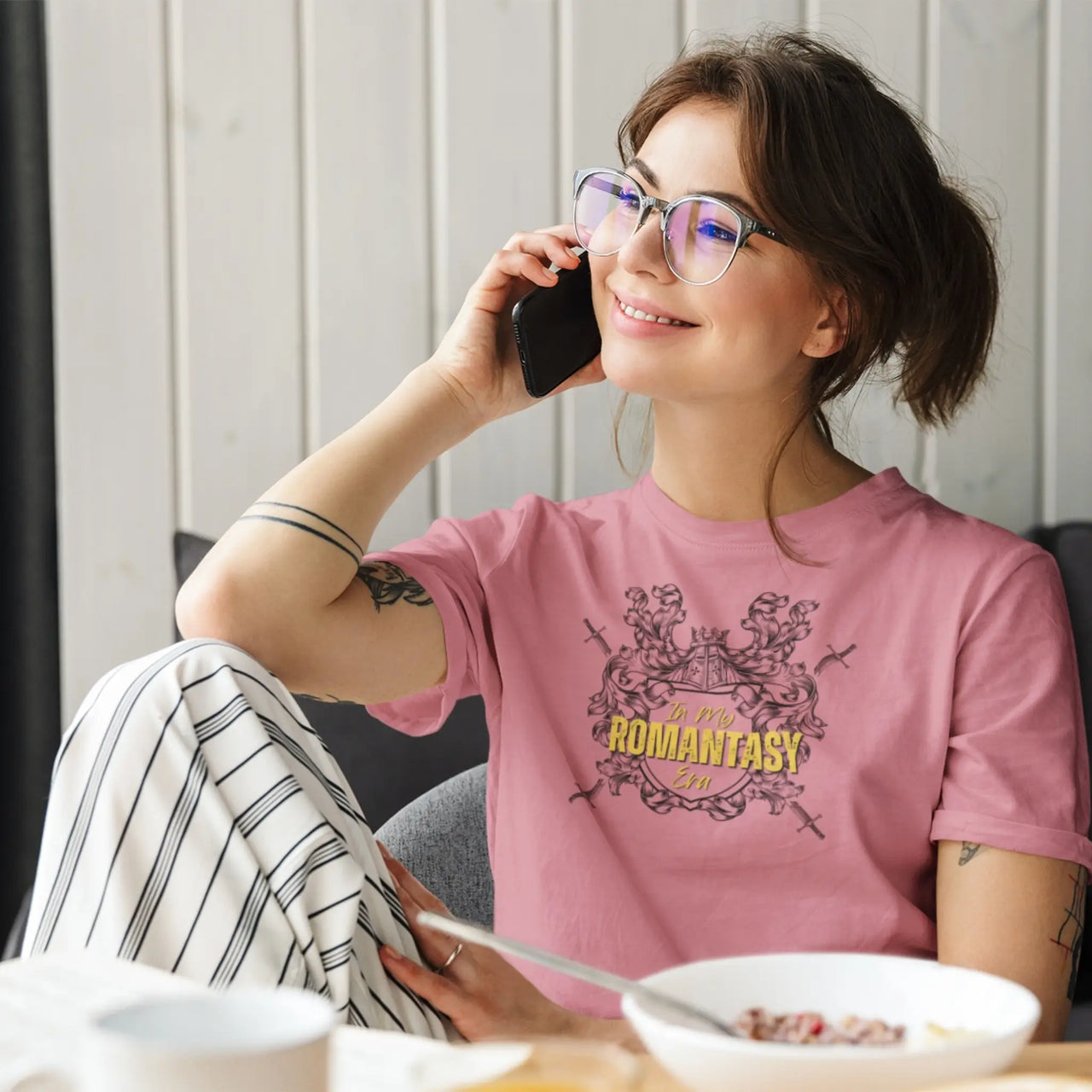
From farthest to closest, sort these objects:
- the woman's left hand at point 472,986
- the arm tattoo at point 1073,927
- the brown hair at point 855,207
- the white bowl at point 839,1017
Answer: the brown hair at point 855,207 < the arm tattoo at point 1073,927 < the woman's left hand at point 472,986 < the white bowl at point 839,1017

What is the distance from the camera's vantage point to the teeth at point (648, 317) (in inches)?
51.5

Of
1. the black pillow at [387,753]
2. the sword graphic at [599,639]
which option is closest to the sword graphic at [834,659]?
the sword graphic at [599,639]

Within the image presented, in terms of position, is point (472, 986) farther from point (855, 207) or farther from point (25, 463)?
point (25, 463)

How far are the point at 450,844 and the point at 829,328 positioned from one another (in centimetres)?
73

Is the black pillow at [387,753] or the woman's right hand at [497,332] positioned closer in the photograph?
the woman's right hand at [497,332]

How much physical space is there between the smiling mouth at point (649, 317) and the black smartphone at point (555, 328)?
0.46 feet

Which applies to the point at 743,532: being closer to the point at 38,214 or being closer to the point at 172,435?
the point at 172,435

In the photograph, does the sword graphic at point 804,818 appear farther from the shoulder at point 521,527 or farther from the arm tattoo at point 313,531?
the arm tattoo at point 313,531

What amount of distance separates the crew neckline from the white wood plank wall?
68 cm

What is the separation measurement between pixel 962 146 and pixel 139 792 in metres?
1.68

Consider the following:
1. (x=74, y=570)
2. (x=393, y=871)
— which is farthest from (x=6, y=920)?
(x=393, y=871)

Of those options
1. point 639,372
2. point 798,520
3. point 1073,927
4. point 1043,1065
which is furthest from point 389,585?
point 1043,1065

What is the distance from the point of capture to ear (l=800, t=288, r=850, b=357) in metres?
1.35

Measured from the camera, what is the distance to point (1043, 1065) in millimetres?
616
